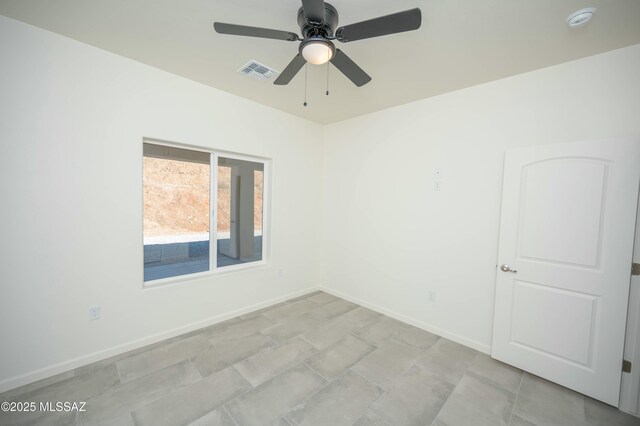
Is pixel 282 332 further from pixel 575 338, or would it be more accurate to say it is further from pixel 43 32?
pixel 43 32

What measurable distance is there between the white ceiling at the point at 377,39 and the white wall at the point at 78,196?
0.25m

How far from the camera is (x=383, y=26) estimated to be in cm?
142

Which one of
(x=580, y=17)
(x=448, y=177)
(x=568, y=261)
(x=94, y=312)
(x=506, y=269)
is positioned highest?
(x=580, y=17)

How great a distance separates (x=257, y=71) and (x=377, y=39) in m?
1.21

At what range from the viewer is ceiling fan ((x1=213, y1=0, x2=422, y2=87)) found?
1.35 meters

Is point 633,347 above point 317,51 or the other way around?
the other way around

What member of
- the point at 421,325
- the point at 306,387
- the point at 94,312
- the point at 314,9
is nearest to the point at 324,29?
the point at 314,9

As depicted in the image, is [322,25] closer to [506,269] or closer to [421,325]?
[506,269]

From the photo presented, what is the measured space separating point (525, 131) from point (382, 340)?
2.57 m

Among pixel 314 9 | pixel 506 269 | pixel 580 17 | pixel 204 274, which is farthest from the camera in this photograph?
pixel 204 274

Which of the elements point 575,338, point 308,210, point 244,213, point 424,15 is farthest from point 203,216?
point 575,338

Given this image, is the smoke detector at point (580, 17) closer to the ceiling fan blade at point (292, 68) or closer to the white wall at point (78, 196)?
the ceiling fan blade at point (292, 68)

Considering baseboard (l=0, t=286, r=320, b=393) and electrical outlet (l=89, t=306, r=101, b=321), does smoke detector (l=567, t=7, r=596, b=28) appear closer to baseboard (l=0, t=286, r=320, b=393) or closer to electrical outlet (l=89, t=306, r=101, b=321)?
baseboard (l=0, t=286, r=320, b=393)

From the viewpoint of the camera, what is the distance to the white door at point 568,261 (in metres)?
1.96
